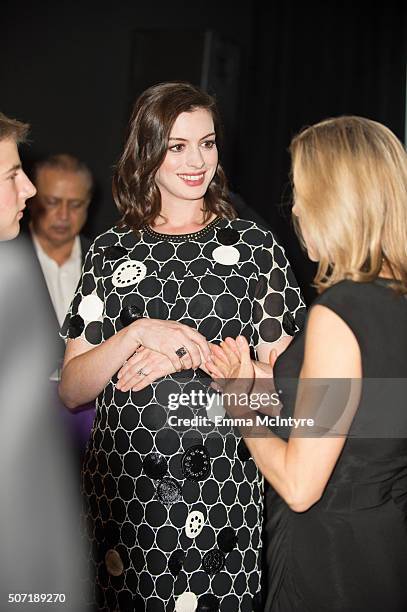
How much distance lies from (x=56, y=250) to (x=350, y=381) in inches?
123

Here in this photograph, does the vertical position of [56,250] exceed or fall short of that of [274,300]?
it falls short

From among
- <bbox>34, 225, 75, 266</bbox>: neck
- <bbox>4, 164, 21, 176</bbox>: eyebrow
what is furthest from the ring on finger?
<bbox>34, 225, 75, 266</bbox>: neck

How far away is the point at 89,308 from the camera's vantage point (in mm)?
2041

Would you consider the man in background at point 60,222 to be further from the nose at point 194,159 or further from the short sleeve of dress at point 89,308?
the nose at point 194,159

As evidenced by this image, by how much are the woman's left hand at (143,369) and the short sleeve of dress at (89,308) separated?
0.46ft

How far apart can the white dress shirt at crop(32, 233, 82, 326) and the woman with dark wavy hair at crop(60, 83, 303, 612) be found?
2129 millimetres

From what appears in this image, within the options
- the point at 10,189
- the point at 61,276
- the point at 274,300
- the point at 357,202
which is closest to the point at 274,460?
the point at 357,202

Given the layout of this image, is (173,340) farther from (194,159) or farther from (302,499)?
(302,499)

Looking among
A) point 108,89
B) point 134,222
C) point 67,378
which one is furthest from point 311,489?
point 108,89

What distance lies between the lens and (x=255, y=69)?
17.8 feet

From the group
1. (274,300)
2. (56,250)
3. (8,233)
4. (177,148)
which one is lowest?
(56,250)

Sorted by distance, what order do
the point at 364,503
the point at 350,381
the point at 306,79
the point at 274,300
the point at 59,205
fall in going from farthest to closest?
the point at 306,79
the point at 59,205
the point at 274,300
the point at 364,503
the point at 350,381

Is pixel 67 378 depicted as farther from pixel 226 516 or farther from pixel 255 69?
pixel 255 69
